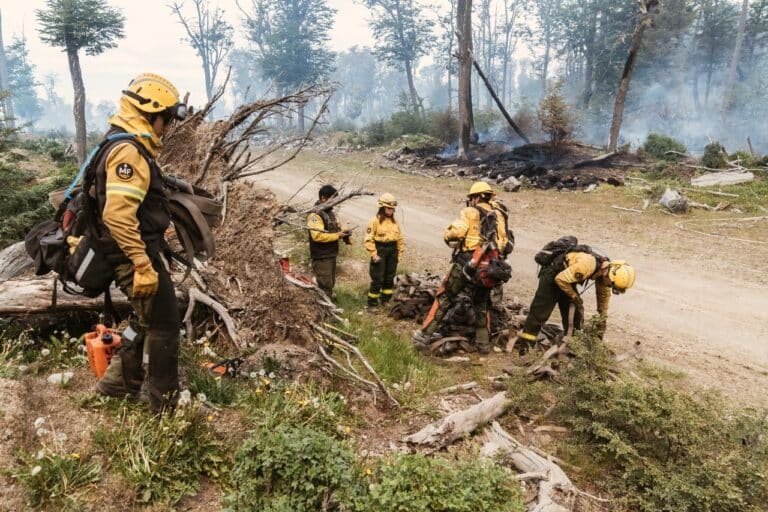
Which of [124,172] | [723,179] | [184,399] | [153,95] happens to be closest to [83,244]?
[124,172]

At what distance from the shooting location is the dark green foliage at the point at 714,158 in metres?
16.4

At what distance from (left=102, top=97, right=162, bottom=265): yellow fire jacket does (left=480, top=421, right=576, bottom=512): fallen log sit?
9.68 ft

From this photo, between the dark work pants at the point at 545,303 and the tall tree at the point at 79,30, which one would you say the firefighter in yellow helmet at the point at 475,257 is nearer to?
the dark work pants at the point at 545,303

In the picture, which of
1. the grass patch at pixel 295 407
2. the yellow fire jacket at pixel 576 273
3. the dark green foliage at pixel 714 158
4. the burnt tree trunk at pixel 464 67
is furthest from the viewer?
the burnt tree trunk at pixel 464 67

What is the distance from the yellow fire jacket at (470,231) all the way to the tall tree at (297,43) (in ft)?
122

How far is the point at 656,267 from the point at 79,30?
22911 millimetres

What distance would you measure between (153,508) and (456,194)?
14.8 m

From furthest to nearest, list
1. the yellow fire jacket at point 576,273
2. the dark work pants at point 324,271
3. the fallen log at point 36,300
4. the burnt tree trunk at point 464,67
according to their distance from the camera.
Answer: the burnt tree trunk at point 464,67, the dark work pants at point 324,271, the yellow fire jacket at point 576,273, the fallen log at point 36,300

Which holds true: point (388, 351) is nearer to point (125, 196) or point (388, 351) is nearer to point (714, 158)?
point (125, 196)

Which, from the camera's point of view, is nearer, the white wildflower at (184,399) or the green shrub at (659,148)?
the white wildflower at (184,399)

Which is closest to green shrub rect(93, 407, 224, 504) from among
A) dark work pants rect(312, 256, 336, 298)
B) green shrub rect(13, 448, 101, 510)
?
green shrub rect(13, 448, 101, 510)

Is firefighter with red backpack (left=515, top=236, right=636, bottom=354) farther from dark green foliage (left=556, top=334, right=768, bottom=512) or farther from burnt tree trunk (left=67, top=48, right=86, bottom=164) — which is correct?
burnt tree trunk (left=67, top=48, right=86, bottom=164)

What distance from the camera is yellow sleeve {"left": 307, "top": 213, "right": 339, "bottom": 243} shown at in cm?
673

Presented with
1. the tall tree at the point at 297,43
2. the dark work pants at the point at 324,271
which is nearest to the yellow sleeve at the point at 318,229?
the dark work pants at the point at 324,271
